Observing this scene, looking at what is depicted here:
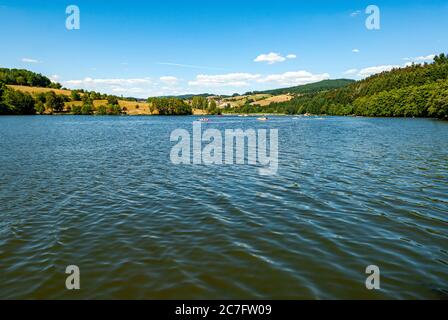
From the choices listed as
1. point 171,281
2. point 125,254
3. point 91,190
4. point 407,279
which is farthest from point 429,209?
point 91,190

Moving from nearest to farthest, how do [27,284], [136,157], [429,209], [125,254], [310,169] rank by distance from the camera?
[27,284] < [125,254] < [429,209] < [310,169] < [136,157]

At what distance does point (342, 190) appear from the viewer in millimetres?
21906

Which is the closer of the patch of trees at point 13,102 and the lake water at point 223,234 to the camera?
the lake water at point 223,234

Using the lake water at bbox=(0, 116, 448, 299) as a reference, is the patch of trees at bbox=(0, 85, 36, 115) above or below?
above

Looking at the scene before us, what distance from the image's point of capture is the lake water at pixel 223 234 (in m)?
10.2

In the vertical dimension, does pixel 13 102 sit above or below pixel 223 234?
above

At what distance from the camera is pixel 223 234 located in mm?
14344

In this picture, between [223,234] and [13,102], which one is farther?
[13,102]

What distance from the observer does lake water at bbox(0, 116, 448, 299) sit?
33.3 ft

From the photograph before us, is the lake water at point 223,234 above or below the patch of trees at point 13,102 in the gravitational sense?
below

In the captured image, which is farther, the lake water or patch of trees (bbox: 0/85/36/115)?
patch of trees (bbox: 0/85/36/115)
